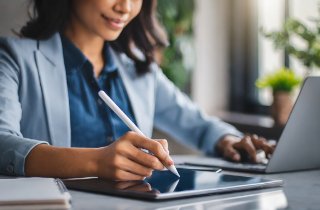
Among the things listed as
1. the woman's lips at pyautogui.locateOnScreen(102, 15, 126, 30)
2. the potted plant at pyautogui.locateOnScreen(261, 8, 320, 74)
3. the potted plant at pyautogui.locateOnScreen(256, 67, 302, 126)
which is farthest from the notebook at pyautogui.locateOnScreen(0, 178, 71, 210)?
the potted plant at pyautogui.locateOnScreen(256, 67, 302, 126)

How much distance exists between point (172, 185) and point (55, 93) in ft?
2.53

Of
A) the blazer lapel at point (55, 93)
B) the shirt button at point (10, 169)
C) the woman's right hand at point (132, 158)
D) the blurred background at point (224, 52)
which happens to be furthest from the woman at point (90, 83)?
the blurred background at point (224, 52)

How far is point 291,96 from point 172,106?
72 centimetres

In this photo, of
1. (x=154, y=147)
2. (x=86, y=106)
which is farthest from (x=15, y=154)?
(x=86, y=106)

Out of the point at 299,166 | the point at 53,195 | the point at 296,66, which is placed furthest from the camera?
the point at 296,66

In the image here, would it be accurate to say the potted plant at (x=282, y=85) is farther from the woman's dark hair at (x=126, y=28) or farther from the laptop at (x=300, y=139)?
the laptop at (x=300, y=139)

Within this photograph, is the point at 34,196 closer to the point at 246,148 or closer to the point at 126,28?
the point at 246,148

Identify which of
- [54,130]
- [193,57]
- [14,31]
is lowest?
[193,57]

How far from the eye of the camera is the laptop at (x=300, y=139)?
1.45 metres

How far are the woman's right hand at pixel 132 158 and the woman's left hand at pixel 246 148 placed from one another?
497 millimetres

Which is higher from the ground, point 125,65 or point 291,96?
point 125,65

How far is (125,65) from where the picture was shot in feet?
7.00

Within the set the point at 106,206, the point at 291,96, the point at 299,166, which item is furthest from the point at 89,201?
the point at 291,96

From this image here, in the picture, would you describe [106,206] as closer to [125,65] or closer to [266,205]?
[266,205]
